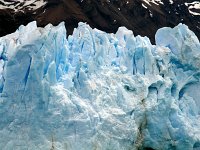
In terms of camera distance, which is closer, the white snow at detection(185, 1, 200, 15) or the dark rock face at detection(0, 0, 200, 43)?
the dark rock face at detection(0, 0, 200, 43)

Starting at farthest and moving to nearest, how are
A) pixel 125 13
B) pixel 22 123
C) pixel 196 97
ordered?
pixel 125 13
pixel 196 97
pixel 22 123

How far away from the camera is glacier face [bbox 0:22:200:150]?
35.2 feet

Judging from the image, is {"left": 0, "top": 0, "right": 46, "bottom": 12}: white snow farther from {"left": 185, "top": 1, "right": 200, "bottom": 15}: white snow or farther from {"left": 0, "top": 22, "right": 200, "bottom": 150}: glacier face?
{"left": 0, "top": 22, "right": 200, "bottom": 150}: glacier face

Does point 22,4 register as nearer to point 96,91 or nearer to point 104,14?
point 104,14

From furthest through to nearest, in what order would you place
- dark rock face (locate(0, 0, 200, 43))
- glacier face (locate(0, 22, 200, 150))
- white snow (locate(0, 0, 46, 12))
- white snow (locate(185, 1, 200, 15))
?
white snow (locate(185, 1, 200, 15)), white snow (locate(0, 0, 46, 12)), dark rock face (locate(0, 0, 200, 43)), glacier face (locate(0, 22, 200, 150))

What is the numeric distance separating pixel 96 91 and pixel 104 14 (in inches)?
1659

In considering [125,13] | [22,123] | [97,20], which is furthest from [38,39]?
[125,13]

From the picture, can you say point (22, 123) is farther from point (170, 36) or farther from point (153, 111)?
point (170, 36)

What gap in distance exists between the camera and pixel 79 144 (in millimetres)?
10641

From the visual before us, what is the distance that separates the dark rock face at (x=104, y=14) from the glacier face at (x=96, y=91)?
3165 centimetres

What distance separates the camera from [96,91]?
11.5m

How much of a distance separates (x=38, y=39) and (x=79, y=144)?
2.80 metres

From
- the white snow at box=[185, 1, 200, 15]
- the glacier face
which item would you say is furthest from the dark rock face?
the glacier face

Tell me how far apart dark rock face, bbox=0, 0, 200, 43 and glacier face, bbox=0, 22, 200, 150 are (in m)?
31.6
